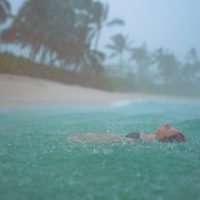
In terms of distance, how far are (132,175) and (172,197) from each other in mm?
735

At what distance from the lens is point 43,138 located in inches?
265

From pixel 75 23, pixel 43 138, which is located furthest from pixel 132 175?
pixel 75 23

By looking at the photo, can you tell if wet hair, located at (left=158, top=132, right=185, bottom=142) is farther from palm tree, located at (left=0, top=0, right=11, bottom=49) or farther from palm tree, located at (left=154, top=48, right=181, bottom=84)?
palm tree, located at (left=154, top=48, right=181, bottom=84)

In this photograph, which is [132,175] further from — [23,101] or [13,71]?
[13,71]

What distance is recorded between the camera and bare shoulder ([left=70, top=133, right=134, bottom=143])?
6.49m

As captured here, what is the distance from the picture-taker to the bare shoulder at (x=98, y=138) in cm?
649

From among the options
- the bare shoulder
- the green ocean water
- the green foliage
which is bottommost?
the green ocean water

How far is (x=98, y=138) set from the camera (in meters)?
6.72

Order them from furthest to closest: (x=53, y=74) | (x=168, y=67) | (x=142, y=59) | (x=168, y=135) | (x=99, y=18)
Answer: (x=142, y=59)
(x=168, y=67)
(x=99, y=18)
(x=53, y=74)
(x=168, y=135)

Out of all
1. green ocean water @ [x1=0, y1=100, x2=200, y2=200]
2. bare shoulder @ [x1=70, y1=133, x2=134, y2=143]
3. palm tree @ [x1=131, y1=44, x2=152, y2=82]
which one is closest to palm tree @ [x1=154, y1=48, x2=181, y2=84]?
palm tree @ [x1=131, y1=44, x2=152, y2=82]

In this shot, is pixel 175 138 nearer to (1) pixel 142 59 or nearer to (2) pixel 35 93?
(2) pixel 35 93

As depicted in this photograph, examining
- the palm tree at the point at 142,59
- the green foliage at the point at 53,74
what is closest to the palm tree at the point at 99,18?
the green foliage at the point at 53,74

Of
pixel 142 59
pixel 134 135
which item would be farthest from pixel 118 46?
pixel 134 135

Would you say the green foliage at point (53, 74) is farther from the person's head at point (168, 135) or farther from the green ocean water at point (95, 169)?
the person's head at point (168, 135)
